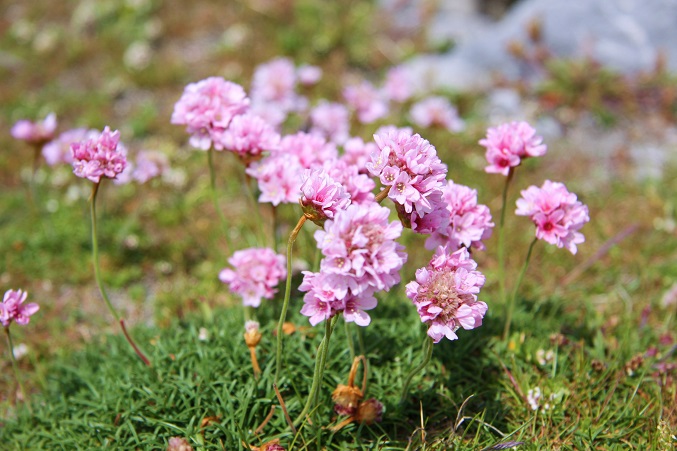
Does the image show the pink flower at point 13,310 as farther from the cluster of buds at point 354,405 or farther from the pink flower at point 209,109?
the cluster of buds at point 354,405

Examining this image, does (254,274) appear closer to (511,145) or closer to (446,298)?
(446,298)

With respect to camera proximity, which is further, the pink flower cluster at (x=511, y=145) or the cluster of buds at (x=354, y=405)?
the pink flower cluster at (x=511, y=145)

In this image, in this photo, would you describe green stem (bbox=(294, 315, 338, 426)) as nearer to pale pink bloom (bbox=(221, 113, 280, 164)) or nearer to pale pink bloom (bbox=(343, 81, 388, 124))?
pale pink bloom (bbox=(221, 113, 280, 164))

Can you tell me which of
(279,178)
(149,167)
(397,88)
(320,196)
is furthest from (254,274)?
(397,88)

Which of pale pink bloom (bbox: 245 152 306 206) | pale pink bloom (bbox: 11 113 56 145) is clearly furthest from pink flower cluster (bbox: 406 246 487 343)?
pale pink bloom (bbox: 11 113 56 145)

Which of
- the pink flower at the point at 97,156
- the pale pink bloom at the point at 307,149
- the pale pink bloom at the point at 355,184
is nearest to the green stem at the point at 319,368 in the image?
the pale pink bloom at the point at 355,184
